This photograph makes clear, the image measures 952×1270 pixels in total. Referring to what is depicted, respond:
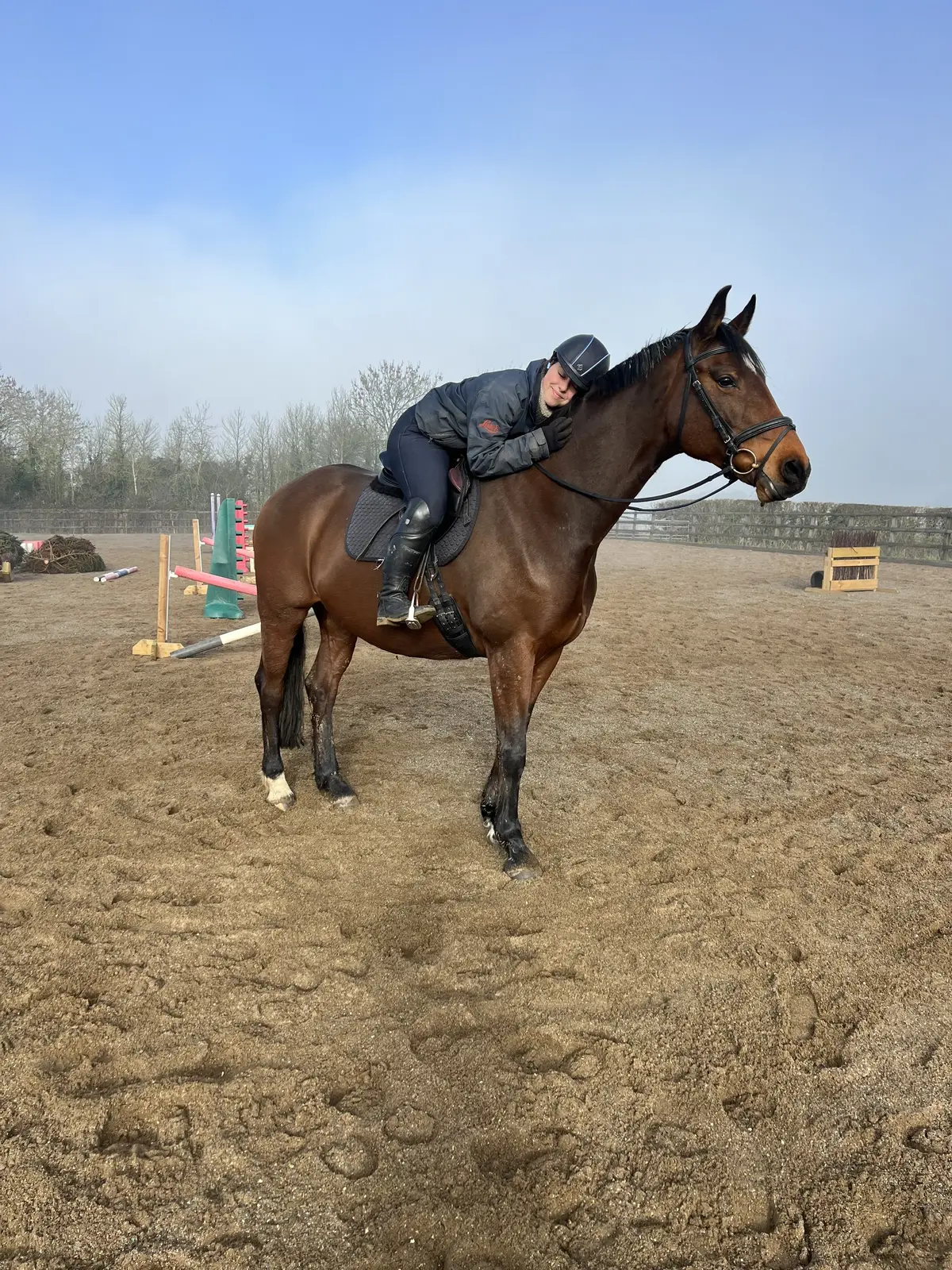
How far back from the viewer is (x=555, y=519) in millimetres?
3486

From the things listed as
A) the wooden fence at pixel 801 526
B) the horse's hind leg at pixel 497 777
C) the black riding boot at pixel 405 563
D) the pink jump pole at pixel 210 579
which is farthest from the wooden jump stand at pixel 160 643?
the wooden fence at pixel 801 526

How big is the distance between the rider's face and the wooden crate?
13100 millimetres

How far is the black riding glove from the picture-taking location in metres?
3.45

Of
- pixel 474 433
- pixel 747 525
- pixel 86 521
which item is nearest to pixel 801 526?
pixel 747 525

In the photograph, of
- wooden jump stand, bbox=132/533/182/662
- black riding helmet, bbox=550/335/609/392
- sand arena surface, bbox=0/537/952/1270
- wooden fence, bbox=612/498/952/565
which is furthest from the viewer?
wooden fence, bbox=612/498/952/565

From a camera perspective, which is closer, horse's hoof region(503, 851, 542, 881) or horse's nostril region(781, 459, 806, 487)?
horse's nostril region(781, 459, 806, 487)

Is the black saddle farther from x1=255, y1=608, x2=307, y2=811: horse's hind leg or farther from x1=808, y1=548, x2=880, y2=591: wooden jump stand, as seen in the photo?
x1=808, y1=548, x2=880, y2=591: wooden jump stand

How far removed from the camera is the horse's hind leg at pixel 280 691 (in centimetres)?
430

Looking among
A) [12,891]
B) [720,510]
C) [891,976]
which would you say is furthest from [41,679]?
[720,510]

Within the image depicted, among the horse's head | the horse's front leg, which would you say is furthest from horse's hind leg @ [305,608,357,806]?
the horse's head

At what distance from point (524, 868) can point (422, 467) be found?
213cm

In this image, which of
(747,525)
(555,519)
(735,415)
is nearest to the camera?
(735,415)

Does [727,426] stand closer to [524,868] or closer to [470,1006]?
[524,868]

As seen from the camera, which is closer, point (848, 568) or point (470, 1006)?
point (470, 1006)
